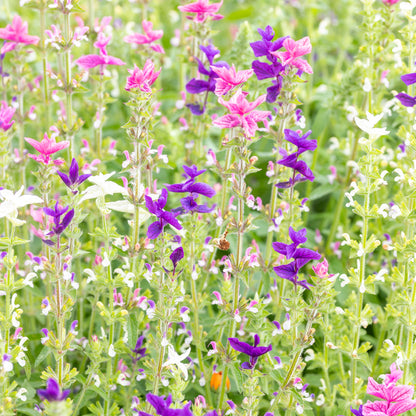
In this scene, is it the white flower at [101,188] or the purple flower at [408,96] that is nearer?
the white flower at [101,188]

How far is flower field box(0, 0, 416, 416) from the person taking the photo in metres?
2.37

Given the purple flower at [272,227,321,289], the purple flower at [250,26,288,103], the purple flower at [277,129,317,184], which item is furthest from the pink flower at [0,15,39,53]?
the purple flower at [272,227,321,289]

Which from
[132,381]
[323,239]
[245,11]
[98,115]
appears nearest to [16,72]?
[98,115]

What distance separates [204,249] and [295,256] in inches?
30.6

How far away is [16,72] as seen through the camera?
3.40 meters

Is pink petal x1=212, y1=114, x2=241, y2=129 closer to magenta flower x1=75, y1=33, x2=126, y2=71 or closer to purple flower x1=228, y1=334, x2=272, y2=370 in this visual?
purple flower x1=228, y1=334, x2=272, y2=370

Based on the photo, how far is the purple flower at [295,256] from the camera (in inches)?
87.7

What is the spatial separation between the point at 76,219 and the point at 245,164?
701mm

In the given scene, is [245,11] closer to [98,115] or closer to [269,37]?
[98,115]

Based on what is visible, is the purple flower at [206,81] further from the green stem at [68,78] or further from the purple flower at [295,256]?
the purple flower at [295,256]

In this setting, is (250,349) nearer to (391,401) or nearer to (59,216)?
(391,401)

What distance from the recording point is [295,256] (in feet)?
7.39

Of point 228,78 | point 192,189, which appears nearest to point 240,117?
point 228,78

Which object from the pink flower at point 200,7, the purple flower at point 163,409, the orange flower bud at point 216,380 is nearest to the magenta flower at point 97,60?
the pink flower at point 200,7
